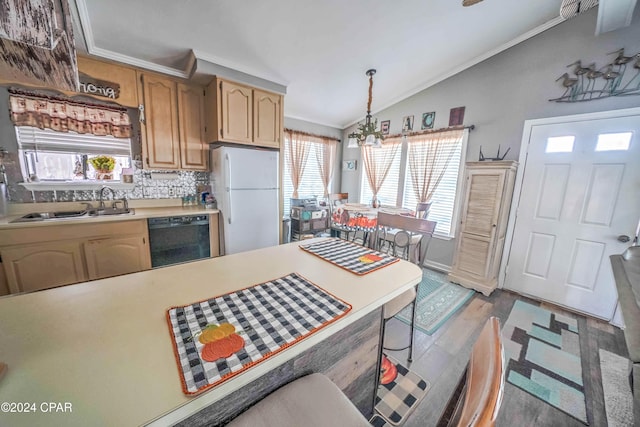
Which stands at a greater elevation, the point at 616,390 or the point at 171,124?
the point at 171,124

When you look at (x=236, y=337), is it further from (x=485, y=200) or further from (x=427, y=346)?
(x=485, y=200)

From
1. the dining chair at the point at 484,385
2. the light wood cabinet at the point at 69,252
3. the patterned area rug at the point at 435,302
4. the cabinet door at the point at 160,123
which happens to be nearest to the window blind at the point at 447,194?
the patterned area rug at the point at 435,302

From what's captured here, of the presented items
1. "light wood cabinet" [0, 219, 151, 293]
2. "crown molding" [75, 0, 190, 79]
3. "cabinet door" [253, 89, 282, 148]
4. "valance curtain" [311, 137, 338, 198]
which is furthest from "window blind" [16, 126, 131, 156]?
"valance curtain" [311, 137, 338, 198]

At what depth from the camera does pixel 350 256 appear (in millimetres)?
1366

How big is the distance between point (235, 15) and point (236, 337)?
245 centimetres


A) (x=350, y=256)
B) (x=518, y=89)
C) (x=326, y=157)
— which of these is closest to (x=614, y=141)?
(x=518, y=89)

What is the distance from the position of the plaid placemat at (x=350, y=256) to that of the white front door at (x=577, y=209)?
241 cm

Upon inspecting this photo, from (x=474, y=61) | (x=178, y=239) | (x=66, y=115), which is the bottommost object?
(x=178, y=239)

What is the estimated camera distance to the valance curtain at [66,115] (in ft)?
6.73

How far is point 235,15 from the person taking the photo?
1.93m

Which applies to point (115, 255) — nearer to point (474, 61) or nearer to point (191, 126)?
point (191, 126)

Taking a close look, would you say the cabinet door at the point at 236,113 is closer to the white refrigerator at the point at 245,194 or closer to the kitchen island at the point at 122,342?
the white refrigerator at the point at 245,194

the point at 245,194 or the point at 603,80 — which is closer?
the point at 603,80

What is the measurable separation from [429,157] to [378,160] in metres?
0.95
